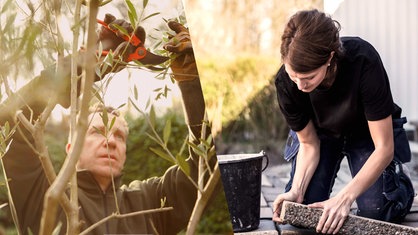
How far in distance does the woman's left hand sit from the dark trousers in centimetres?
6

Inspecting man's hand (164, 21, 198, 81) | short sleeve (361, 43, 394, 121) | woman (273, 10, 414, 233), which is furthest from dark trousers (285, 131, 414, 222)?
man's hand (164, 21, 198, 81)

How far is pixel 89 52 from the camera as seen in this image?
1473mm

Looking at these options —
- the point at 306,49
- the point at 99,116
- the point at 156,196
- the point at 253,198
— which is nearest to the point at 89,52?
the point at 99,116

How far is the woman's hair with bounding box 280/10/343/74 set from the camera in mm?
2031

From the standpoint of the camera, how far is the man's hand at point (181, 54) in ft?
5.59

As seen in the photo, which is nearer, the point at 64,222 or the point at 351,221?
the point at 64,222

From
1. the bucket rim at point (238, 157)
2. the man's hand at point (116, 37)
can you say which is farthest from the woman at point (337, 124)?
the man's hand at point (116, 37)

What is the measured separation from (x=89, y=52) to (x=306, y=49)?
32.8 inches

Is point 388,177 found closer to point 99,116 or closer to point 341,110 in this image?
point 341,110

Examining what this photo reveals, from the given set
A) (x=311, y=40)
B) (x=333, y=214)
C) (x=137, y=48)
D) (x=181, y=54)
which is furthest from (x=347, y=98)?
(x=137, y=48)

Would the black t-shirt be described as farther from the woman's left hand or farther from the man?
the man

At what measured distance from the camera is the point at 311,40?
202cm

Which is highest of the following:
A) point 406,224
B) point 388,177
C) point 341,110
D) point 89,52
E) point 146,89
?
point 89,52

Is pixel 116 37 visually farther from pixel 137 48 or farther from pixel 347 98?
pixel 347 98
